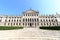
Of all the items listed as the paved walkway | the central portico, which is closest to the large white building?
the central portico

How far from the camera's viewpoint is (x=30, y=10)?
5978cm

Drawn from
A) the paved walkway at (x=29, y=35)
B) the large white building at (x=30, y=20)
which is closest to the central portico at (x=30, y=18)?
the large white building at (x=30, y=20)

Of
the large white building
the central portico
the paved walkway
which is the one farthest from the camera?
the large white building

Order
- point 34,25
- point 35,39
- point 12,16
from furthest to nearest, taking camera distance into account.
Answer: point 12,16, point 34,25, point 35,39

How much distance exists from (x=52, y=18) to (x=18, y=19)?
20.2 meters

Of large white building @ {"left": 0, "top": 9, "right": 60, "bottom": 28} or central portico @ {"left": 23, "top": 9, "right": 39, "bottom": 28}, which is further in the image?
large white building @ {"left": 0, "top": 9, "right": 60, "bottom": 28}

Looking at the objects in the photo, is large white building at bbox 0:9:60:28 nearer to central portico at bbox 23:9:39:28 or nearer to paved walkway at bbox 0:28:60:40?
central portico at bbox 23:9:39:28

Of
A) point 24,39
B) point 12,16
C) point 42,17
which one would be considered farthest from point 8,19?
point 24,39

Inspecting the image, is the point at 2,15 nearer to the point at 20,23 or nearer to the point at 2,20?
the point at 2,20

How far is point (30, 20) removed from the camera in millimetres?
59094

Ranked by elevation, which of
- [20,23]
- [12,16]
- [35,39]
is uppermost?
[12,16]

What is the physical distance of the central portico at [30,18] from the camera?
57.9 metres

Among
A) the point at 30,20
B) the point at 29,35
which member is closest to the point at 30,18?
the point at 30,20

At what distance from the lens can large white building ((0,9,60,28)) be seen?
5812 cm
